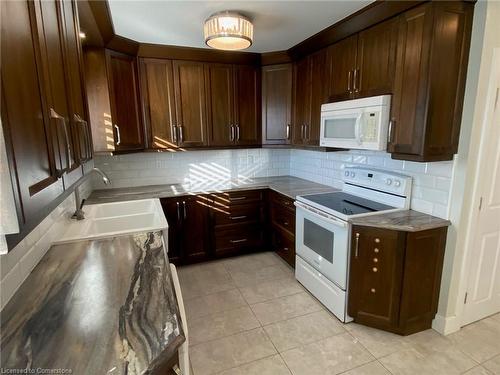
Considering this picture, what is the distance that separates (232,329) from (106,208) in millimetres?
1491

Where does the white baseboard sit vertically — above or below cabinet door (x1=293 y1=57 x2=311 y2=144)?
below

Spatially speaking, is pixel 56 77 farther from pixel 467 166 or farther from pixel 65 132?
pixel 467 166

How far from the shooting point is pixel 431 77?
1799mm

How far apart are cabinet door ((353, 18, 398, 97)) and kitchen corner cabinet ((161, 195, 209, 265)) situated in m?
1.98

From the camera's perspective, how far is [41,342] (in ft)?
2.81

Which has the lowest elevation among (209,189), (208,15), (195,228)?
(195,228)

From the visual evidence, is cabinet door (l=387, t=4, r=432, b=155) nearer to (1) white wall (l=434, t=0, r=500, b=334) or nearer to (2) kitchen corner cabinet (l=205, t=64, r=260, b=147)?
(1) white wall (l=434, t=0, r=500, b=334)

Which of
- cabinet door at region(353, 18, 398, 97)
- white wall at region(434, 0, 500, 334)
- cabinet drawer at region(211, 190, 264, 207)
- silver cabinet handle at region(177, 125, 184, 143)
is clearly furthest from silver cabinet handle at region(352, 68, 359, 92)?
silver cabinet handle at region(177, 125, 184, 143)

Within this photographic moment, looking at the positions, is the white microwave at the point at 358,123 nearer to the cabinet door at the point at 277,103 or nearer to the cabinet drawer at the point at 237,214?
the cabinet door at the point at 277,103

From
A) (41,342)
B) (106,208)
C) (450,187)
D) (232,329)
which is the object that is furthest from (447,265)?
(106,208)

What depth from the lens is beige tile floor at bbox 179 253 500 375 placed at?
6.13ft

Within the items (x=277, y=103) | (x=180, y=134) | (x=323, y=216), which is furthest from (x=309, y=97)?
(x=180, y=134)

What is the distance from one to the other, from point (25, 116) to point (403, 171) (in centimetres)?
252

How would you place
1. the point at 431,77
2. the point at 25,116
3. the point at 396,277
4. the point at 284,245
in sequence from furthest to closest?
the point at 284,245 → the point at 396,277 → the point at 431,77 → the point at 25,116
